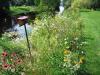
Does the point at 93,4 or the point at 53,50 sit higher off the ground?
the point at 53,50

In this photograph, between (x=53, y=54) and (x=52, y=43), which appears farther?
(x=52, y=43)

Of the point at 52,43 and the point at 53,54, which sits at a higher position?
the point at 52,43

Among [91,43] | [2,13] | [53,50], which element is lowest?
[2,13]

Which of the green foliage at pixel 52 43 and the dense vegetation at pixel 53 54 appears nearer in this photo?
the dense vegetation at pixel 53 54

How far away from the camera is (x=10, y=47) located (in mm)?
16562

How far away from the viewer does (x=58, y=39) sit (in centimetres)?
1438

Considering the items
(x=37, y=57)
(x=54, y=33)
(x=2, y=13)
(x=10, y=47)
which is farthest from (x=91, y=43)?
(x=2, y=13)

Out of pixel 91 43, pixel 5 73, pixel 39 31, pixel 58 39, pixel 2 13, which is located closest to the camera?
pixel 5 73

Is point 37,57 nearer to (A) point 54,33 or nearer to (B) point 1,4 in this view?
(A) point 54,33

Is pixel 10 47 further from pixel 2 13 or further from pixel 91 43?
pixel 2 13

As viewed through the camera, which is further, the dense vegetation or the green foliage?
the green foliage

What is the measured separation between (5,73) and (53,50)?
2.60 meters

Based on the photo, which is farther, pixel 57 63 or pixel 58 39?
pixel 58 39

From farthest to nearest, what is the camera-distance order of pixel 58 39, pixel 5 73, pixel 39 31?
pixel 39 31 < pixel 58 39 < pixel 5 73
